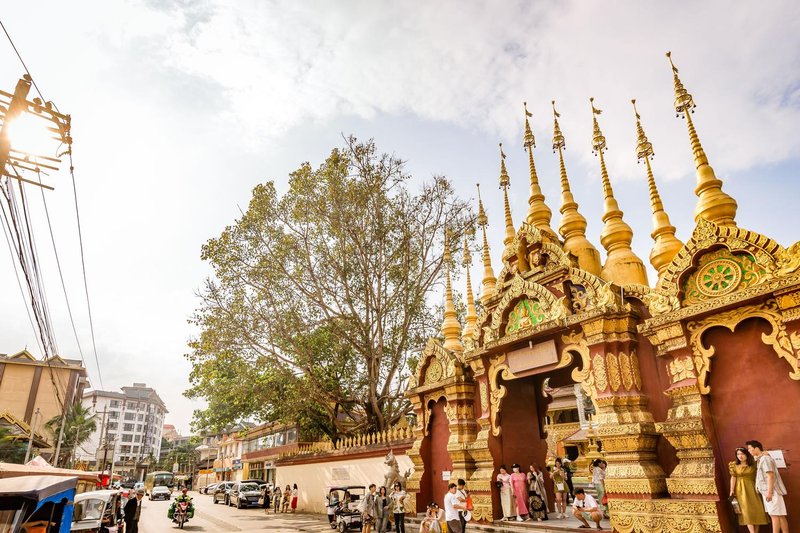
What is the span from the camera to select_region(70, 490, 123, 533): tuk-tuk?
1129 centimetres

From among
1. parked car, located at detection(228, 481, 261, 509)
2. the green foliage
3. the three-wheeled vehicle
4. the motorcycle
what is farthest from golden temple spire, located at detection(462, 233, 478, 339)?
the green foliage

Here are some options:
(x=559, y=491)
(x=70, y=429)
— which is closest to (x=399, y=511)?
(x=559, y=491)

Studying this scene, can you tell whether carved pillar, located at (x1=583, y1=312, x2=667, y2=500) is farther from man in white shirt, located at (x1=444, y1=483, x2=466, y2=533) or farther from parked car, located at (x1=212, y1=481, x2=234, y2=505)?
parked car, located at (x1=212, y1=481, x2=234, y2=505)

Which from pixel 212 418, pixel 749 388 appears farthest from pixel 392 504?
pixel 212 418

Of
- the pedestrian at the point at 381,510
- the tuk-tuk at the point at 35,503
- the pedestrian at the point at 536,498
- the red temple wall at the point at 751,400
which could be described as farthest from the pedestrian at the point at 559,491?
the tuk-tuk at the point at 35,503

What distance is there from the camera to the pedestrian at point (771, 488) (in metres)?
6.32

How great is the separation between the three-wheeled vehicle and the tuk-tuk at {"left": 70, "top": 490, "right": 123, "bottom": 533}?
6.25 m

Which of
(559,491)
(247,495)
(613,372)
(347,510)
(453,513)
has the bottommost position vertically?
(247,495)

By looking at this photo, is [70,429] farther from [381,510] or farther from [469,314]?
[469,314]

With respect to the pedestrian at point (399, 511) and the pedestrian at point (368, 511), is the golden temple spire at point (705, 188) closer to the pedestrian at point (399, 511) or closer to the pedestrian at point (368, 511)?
the pedestrian at point (399, 511)

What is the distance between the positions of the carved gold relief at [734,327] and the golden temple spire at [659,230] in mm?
1589

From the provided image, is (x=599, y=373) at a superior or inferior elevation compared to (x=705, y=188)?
inferior

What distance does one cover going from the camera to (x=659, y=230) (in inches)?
402

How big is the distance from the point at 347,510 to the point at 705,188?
13314 mm
